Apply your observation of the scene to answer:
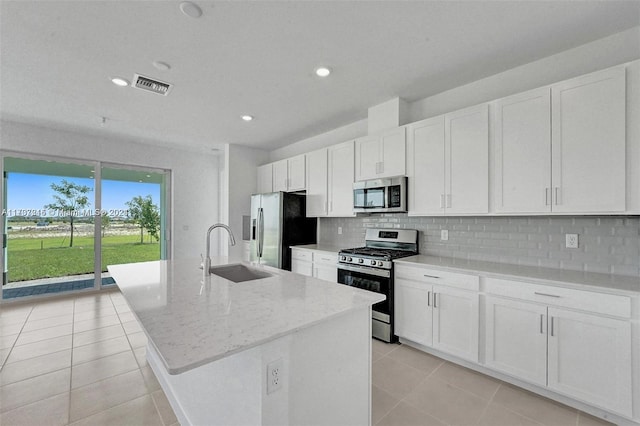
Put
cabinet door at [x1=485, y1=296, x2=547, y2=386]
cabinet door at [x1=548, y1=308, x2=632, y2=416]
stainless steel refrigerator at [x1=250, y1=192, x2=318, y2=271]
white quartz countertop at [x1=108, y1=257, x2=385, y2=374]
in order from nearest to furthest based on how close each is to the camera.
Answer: white quartz countertop at [x1=108, y1=257, x2=385, y2=374]
cabinet door at [x1=548, y1=308, x2=632, y2=416]
cabinet door at [x1=485, y1=296, x2=547, y2=386]
stainless steel refrigerator at [x1=250, y1=192, x2=318, y2=271]

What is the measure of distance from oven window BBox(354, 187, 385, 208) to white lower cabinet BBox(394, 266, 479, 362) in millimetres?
819

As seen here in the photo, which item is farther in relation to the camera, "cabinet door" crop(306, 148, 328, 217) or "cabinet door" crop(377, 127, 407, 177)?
"cabinet door" crop(306, 148, 328, 217)

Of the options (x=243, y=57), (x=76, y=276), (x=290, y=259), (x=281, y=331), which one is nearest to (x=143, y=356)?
(x=290, y=259)

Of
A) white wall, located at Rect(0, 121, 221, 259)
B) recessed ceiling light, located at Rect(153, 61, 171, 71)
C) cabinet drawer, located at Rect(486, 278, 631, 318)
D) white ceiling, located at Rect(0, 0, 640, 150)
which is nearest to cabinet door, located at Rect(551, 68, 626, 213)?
white ceiling, located at Rect(0, 0, 640, 150)

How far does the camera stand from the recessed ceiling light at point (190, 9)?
1785 millimetres

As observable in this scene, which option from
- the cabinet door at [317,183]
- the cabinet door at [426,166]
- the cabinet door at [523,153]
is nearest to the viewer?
the cabinet door at [523,153]

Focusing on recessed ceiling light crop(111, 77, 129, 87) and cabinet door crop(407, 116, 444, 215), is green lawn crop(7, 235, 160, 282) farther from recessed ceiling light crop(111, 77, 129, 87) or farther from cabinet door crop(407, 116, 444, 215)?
cabinet door crop(407, 116, 444, 215)

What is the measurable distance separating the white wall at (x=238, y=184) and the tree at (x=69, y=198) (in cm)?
235

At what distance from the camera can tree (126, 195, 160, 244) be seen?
5.35 meters

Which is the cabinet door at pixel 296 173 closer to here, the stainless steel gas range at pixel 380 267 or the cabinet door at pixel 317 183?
the cabinet door at pixel 317 183

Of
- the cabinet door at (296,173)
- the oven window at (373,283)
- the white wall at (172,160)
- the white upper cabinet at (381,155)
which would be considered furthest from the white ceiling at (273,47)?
the oven window at (373,283)

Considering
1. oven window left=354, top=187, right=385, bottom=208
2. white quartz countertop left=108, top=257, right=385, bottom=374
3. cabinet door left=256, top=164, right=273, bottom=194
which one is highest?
cabinet door left=256, top=164, right=273, bottom=194

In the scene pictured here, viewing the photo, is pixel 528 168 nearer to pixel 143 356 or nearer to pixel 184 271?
pixel 184 271

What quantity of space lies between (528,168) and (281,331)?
7.71 ft
